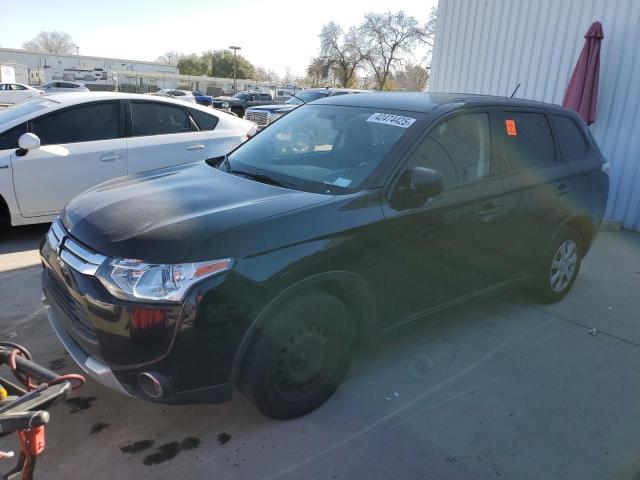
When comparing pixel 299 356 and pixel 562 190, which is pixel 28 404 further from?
pixel 562 190

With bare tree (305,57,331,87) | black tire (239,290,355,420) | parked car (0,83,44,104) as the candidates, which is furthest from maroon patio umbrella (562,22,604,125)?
bare tree (305,57,331,87)

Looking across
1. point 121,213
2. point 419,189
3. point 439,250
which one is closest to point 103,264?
point 121,213

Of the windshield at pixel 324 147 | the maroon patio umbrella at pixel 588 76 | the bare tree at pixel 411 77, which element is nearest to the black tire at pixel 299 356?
the windshield at pixel 324 147

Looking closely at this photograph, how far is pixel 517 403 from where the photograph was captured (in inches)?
124

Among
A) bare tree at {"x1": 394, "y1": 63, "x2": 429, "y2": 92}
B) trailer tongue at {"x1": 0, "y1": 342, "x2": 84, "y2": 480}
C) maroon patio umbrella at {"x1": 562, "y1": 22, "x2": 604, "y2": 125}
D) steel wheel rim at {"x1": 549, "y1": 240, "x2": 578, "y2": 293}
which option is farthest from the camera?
bare tree at {"x1": 394, "y1": 63, "x2": 429, "y2": 92}

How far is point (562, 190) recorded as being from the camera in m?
4.24

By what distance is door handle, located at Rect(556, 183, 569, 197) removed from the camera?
4205 millimetres

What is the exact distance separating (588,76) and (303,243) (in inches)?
255

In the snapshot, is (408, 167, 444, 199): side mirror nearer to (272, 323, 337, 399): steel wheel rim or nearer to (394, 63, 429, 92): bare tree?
(272, 323, 337, 399): steel wheel rim

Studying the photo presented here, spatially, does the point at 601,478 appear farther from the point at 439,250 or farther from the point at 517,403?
the point at 439,250

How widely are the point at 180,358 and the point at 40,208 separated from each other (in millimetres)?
3995

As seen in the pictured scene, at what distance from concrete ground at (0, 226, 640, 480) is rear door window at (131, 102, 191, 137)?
2.62m

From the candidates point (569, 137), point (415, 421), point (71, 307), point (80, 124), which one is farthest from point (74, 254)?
point (569, 137)

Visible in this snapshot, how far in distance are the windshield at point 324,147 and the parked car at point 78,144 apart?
239 centimetres
